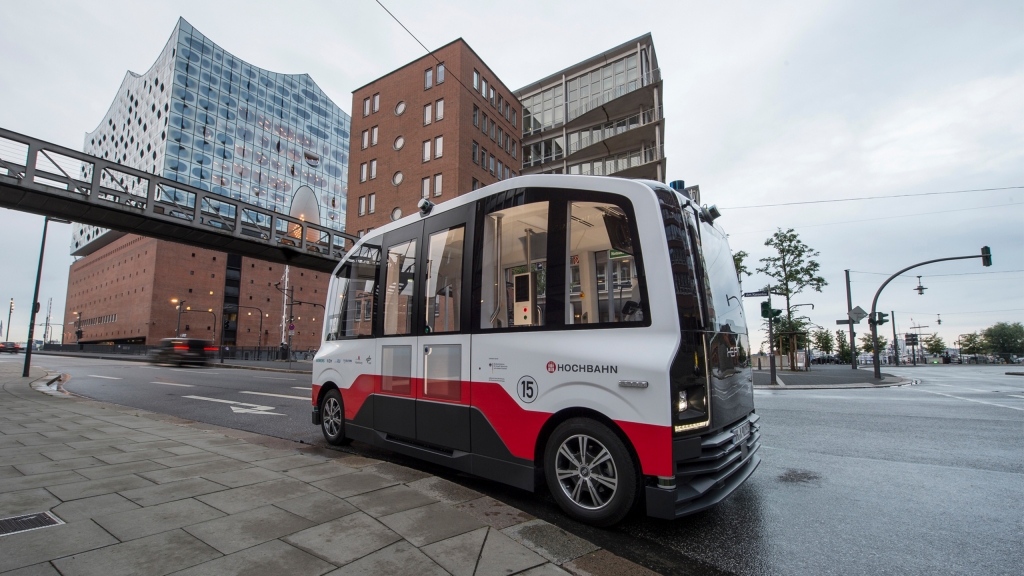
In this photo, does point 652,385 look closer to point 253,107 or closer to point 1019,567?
point 1019,567

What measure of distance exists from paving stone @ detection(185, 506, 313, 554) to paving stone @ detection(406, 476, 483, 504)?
1.05 m

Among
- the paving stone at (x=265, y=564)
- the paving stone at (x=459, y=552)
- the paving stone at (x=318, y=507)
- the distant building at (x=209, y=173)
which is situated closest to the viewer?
the paving stone at (x=265, y=564)

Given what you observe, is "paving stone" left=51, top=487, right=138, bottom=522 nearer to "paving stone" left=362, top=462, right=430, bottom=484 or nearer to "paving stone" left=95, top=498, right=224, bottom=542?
"paving stone" left=95, top=498, right=224, bottom=542

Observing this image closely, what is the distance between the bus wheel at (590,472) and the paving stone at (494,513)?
0.37 metres

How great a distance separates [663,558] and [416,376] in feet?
9.93

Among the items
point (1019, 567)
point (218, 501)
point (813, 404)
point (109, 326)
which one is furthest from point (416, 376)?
point (109, 326)

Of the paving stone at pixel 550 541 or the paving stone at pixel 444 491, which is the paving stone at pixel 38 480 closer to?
the paving stone at pixel 444 491

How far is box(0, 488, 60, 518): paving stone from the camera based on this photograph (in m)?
3.38

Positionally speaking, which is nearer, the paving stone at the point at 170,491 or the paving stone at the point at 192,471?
the paving stone at the point at 170,491

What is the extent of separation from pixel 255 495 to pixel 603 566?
2.74 metres

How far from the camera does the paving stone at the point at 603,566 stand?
2.63m

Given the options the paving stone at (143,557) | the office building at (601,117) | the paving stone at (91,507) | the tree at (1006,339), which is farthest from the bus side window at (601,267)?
the tree at (1006,339)

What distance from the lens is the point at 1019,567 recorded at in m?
2.86

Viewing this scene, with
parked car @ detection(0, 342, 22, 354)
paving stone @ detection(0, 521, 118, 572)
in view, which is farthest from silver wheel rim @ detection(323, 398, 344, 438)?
parked car @ detection(0, 342, 22, 354)
